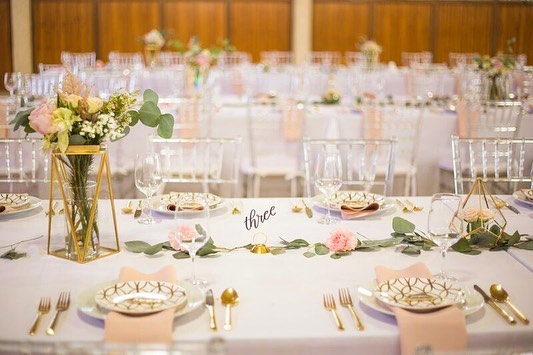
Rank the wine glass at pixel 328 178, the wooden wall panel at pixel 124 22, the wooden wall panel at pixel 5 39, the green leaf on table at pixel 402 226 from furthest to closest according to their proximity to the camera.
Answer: the wooden wall panel at pixel 124 22, the wooden wall panel at pixel 5 39, the wine glass at pixel 328 178, the green leaf on table at pixel 402 226

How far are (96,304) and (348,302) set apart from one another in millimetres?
614

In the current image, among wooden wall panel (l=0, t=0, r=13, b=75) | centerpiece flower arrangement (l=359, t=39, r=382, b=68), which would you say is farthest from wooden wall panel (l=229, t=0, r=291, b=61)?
wooden wall panel (l=0, t=0, r=13, b=75)

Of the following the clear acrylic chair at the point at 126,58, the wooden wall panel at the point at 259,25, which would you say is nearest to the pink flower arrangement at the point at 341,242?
the clear acrylic chair at the point at 126,58

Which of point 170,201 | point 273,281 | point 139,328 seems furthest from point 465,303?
point 170,201

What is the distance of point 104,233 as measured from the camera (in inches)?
88.1

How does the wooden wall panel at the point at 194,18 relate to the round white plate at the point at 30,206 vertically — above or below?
above

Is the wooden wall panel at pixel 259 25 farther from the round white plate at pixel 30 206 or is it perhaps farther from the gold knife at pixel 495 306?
the gold knife at pixel 495 306

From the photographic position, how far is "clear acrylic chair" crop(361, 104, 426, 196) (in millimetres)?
5258

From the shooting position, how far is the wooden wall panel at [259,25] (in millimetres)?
12773

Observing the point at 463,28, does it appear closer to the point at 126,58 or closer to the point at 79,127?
the point at 126,58

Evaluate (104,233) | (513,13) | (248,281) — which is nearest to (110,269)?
(104,233)

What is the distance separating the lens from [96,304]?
1.75 meters

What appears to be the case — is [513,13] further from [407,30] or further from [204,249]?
[204,249]

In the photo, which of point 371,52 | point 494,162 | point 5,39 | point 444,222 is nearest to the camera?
point 444,222
